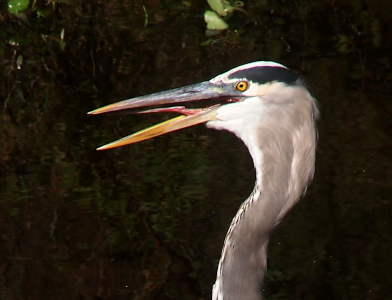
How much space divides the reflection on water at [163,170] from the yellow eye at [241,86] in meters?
1.32

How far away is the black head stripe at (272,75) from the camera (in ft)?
8.84

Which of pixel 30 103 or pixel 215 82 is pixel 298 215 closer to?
pixel 215 82

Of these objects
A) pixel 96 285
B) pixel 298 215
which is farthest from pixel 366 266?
pixel 96 285

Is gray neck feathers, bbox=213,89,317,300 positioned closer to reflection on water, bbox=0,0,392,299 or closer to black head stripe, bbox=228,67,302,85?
black head stripe, bbox=228,67,302,85

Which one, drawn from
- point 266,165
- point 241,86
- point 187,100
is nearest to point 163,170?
point 187,100

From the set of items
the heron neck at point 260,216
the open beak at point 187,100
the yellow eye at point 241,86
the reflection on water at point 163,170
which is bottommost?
the reflection on water at point 163,170

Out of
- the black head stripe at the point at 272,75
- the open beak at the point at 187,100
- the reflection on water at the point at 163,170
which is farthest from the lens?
the reflection on water at the point at 163,170

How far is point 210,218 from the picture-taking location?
14.0 ft

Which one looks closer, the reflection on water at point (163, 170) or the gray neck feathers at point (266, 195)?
the gray neck feathers at point (266, 195)

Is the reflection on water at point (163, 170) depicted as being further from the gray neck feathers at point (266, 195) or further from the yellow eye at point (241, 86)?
the yellow eye at point (241, 86)

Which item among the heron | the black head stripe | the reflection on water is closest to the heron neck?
the heron

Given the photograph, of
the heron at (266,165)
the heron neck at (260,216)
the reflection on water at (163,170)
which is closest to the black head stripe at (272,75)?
the heron at (266,165)

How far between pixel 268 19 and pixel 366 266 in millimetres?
3676

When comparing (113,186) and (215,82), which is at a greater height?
(215,82)
